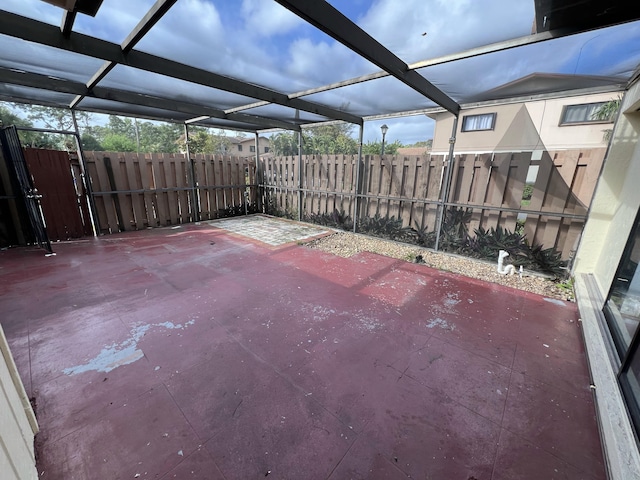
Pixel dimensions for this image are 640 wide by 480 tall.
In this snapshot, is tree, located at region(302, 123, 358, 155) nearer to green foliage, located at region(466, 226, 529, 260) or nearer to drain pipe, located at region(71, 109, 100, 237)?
drain pipe, located at region(71, 109, 100, 237)

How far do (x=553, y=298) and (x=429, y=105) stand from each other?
3.21 m

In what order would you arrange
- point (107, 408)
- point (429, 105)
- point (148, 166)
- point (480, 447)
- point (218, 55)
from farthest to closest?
point (148, 166) → point (429, 105) → point (218, 55) → point (107, 408) → point (480, 447)

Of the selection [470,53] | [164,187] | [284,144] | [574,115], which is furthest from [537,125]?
[284,144]

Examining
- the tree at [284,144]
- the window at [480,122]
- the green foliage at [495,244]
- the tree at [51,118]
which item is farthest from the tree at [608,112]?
the tree at [51,118]

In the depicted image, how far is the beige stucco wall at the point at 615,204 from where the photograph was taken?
8.20ft

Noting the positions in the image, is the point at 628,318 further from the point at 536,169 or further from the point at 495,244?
the point at 536,169

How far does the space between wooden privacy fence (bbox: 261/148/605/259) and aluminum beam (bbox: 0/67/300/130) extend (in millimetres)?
2377

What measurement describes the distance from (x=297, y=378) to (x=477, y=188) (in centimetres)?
407

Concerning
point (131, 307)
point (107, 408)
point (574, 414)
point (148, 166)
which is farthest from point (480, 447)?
point (148, 166)

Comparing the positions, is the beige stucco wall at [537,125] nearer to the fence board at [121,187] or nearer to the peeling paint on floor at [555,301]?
the peeling paint on floor at [555,301]

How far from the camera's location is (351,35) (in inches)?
78.7

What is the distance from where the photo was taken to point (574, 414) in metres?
1.65

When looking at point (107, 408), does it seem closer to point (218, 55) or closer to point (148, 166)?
point (218, 55)

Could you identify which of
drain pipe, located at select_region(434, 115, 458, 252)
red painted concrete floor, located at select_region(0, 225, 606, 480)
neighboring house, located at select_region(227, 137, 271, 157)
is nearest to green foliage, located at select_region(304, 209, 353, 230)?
drain pipe, located at select_region(434, 115, 458, 252)
